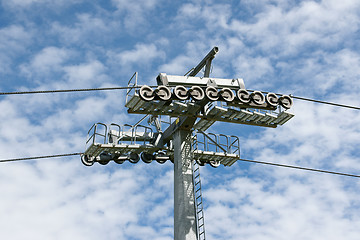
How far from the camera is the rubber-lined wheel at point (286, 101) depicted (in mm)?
20359

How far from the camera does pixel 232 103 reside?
19703 millimetres

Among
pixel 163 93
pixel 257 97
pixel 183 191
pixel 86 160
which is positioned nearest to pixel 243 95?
pixel 257 97

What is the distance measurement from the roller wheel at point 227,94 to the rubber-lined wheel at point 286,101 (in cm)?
217

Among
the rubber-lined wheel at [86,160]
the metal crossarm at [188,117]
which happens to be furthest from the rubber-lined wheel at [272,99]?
the rubber-lined wheel at [86,160]

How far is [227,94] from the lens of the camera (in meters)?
19.6

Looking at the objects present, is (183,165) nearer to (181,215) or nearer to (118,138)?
(181,215)

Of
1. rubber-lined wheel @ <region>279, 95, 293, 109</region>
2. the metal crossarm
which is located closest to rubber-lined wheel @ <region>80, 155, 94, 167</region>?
the metal crossarm

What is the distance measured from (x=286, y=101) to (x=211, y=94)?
326 centimetres

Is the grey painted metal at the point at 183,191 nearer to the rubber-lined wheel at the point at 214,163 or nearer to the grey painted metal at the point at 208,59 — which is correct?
the grey painted metal at the point at 208,59

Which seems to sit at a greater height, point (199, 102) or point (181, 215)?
point (199, 102)

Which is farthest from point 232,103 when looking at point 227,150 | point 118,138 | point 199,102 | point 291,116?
point 118,138

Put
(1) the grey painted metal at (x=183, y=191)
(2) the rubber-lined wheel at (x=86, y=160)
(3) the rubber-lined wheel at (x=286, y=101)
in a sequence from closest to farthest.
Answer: (1) the grey painted metal at (x=183, y=191)
(3) the rubber-lined wheel at (x=286, y=101)
(2) the rubber-lined wheel at (x=86, y=160)

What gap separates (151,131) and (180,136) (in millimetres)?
2159

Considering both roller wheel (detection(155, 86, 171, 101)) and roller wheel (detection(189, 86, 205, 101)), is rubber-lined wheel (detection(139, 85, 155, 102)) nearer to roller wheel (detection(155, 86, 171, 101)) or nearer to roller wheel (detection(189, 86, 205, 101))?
roller wheel (detection(155, 86, 171, 101))
